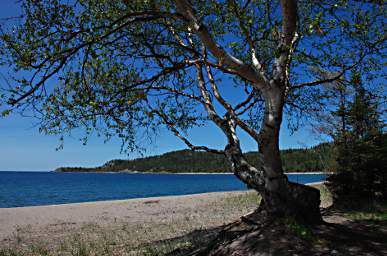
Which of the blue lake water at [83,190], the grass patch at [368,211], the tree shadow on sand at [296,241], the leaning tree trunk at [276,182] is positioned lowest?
the blue lake water at [83,190]

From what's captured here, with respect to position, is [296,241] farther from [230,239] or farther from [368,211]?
[368,211]

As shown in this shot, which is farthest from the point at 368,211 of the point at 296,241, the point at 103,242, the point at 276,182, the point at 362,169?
the point at 103,242

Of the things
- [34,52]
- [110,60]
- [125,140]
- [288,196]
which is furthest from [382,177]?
[34,52]

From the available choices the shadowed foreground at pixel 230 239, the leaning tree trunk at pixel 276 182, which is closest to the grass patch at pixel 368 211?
the shadowed foreground at pixel 230 239

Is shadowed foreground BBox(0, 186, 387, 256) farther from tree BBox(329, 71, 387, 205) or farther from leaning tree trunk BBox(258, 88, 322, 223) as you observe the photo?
tree BBox(329, 71, 387, 205)

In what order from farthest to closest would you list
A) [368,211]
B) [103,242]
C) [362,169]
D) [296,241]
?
[362,169] → [368,211] → [103,242] → [296,241]

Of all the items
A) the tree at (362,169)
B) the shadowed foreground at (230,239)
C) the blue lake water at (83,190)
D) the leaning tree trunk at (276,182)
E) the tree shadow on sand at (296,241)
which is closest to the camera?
the tree shadow on sand at (296,241)

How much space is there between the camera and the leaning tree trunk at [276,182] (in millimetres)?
5801

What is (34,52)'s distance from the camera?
583 centimetres

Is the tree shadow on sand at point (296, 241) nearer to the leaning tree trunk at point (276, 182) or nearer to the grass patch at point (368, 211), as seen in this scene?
the leaning tree trunk at point (276, 182)

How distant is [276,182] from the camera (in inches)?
236

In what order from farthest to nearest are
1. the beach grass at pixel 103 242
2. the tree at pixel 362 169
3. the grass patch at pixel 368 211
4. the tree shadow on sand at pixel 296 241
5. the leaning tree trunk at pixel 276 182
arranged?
the tree at pixel 362 169
the grass patch at pixel 368 211
the beach grass at pixel 103 242
the leaning tree trunk at pixel 276 182
the tree shadow on sand at pixel 296 241

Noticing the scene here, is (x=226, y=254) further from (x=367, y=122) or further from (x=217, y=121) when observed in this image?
(x=367, y=122)

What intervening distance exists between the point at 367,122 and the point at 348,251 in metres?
10.3
